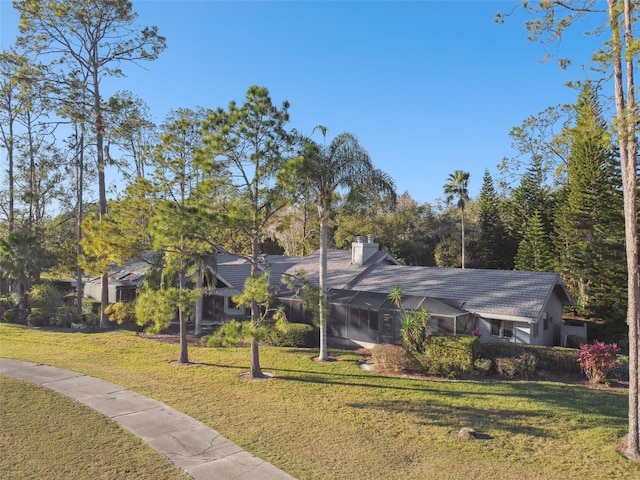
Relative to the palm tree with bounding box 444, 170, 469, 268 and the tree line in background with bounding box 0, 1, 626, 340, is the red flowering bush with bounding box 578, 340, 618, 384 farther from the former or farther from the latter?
the palm tree with bounding box 444, 170, 469, 268

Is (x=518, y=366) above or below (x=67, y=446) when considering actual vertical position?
below

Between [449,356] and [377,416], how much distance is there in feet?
18.6

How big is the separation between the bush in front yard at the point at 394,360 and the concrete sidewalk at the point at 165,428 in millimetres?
7921

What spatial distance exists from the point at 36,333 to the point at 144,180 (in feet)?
40.2

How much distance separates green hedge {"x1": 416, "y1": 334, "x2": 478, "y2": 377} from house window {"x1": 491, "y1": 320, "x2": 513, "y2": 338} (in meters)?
3.62

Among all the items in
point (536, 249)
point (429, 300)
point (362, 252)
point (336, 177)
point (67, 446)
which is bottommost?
point (67, 446)

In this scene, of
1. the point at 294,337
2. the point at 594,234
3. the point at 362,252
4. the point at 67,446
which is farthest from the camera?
the point at 594,234

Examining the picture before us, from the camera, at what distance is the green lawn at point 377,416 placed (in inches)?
330

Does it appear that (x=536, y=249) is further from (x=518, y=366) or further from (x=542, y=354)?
(x=518, y=366)

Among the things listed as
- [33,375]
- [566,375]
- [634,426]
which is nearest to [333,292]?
[566,375]

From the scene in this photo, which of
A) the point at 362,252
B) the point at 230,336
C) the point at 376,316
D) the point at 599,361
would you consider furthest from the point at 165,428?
the point at 362,252

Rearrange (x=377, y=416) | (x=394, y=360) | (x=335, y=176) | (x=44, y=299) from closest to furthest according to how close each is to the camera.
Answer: (x=377, y=416) < (x=394, y=360) < (x=335, y=176) < (x=44, y=299)

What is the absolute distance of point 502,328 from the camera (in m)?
19.0

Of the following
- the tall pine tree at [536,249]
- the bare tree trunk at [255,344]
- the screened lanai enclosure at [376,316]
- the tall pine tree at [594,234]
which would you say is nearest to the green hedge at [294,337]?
the screened lanai enclosure at [376,316]
